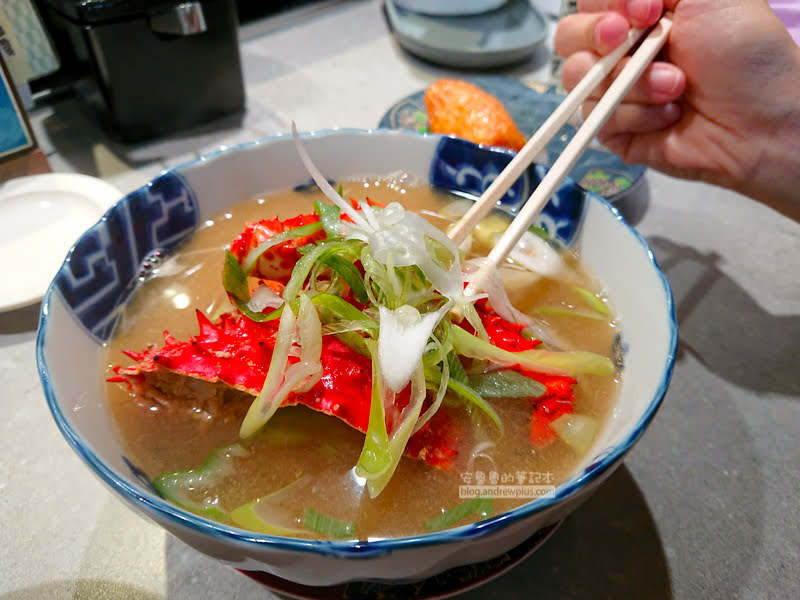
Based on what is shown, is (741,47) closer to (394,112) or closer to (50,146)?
(394,112)

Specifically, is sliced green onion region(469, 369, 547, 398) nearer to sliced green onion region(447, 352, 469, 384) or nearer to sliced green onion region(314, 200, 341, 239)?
sliced green onion region(447, 352, 469, 384)

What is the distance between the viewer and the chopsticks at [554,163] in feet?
2.86

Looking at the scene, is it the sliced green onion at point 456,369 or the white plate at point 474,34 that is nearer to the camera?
the sliced green onion at point 456,369

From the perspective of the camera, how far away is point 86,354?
0.90 metres

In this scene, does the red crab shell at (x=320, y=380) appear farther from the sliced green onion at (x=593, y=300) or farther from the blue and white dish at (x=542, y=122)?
the blue and white dish at (x=542, y=122)

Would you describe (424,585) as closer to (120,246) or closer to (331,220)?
(331,220)

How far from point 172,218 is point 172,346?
0.37m

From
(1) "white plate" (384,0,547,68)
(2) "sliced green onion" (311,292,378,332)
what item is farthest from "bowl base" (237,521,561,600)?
(1) "white plate" (384,0,547,68)

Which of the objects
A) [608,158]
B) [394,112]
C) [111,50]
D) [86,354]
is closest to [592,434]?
[86,354]

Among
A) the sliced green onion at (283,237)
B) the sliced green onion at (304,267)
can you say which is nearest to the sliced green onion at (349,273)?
the sliced green onion at (304,267)

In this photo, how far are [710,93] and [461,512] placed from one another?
3.35ft

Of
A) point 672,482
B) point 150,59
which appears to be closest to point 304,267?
point 672,482

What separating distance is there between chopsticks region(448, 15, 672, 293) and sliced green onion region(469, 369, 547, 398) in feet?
0.41

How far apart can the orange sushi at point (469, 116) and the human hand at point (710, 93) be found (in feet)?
0.57
